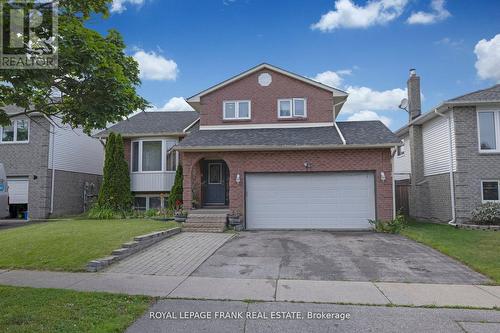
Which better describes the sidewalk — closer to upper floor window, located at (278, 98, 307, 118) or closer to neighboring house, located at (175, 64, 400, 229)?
neighboring house, located at (175, 64, 400, 229)

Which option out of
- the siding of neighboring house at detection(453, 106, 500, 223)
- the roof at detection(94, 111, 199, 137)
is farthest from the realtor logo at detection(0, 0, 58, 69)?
the siding of neighboring house at detection(453, 106, 500, 223)

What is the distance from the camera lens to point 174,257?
884 centimetres

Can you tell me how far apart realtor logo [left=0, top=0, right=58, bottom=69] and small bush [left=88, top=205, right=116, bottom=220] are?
11179 mm

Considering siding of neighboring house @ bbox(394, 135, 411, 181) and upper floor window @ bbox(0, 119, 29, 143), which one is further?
siding of neighboring house @ bbox(394, 135, 411, 181)

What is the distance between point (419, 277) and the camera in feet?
23.5

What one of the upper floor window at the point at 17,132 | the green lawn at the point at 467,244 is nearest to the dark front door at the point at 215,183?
the green lawn at the point at 467,244

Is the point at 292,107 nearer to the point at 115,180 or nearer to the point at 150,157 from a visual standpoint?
the point at 150,157

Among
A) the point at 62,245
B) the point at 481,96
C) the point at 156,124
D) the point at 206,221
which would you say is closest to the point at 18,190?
the point at 156,124

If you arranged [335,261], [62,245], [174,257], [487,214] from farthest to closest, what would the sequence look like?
[487,214] < [62,245] < [174,257] < [335,261]

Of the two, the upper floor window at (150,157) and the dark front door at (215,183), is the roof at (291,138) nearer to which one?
the dark front door at (215,183)

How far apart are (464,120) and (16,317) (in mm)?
15847

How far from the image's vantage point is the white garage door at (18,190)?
1727 cm

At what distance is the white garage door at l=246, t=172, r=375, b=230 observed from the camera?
46.6ft

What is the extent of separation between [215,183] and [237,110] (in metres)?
3.69
